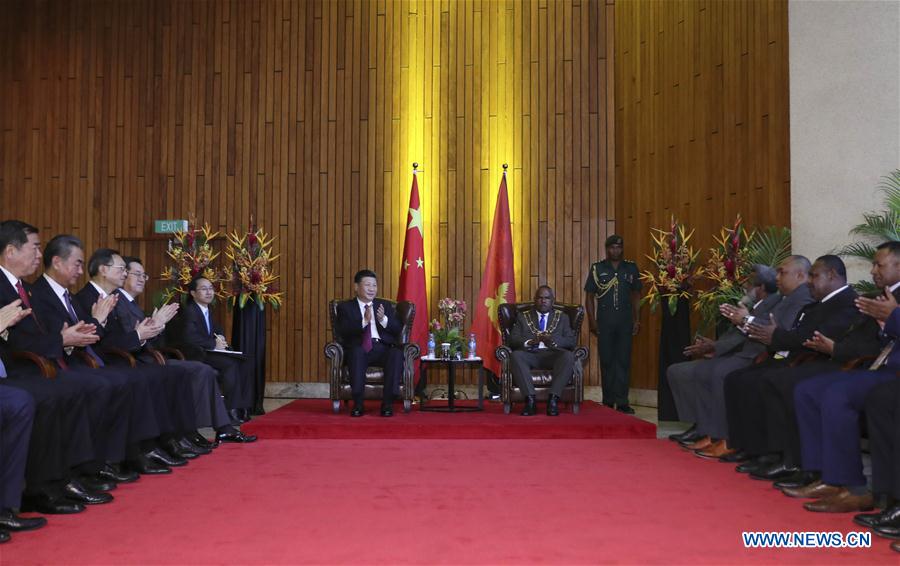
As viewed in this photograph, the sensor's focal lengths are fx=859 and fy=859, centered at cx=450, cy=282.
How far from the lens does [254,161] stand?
389 inches

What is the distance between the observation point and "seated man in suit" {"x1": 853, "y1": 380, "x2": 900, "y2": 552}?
3348mm

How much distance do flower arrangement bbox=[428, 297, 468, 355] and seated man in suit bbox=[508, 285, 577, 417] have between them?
481 mm

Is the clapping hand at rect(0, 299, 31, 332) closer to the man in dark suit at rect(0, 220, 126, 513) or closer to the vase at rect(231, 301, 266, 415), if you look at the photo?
the man in dark suit at rect(0, 220, 126, 513)

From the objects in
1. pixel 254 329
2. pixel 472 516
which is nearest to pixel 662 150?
pixel 254 329

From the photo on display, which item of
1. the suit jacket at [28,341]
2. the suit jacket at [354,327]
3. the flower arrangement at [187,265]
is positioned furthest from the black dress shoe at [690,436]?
the flower arrangement at [187,265]

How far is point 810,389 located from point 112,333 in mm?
3860

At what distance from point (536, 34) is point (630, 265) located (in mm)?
2975

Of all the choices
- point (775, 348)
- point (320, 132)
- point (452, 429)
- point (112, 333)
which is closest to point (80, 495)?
point (112, 333)

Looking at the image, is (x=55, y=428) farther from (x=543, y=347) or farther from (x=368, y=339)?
(x=543, y=347)

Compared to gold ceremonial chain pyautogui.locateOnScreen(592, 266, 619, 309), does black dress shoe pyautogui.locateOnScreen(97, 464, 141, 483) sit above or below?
below

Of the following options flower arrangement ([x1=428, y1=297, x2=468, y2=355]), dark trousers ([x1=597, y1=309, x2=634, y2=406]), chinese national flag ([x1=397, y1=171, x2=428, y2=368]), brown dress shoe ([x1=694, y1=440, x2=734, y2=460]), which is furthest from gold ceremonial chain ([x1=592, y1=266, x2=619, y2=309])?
brown dress shoe ([x1=694, y1=440, x2=734, y2=460])

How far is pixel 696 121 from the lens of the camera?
8.31m

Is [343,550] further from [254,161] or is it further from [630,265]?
[254,161]

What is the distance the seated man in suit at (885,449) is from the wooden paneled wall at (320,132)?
5934 millimetres
